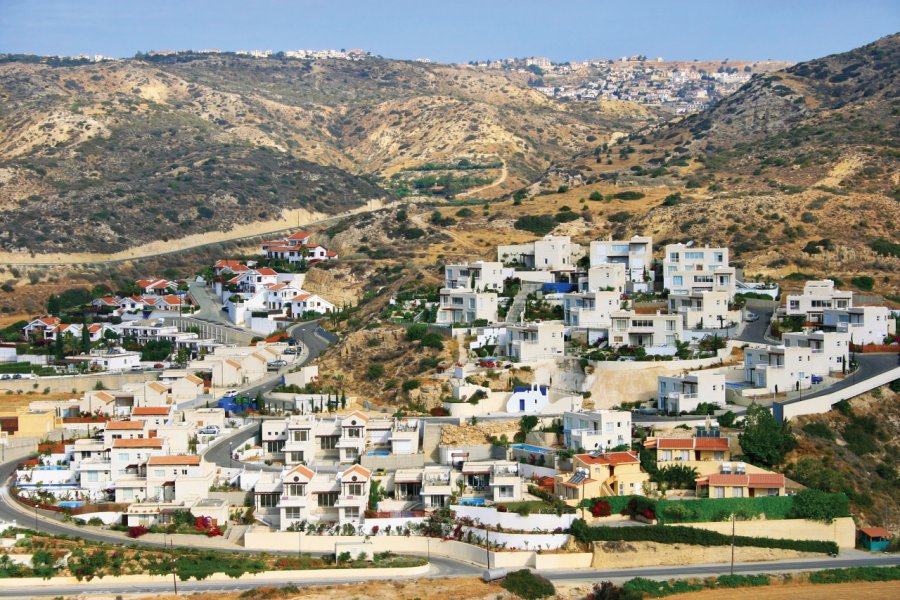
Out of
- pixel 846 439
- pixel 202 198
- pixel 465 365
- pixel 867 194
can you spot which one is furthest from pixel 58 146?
pixel 846 439

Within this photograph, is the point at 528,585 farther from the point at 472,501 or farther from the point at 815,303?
the point at 815,303

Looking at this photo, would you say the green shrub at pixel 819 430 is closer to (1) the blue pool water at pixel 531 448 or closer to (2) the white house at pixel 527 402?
(1) the blue pool water at pixel 531 448

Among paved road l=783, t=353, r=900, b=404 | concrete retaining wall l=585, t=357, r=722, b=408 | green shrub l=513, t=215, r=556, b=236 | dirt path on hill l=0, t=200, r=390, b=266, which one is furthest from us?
dirt path on hill l=0, t=200, r=390, b=266

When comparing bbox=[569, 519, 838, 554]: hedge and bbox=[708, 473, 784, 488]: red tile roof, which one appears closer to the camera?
bbox=[569, 519, 838, 554]: hedge

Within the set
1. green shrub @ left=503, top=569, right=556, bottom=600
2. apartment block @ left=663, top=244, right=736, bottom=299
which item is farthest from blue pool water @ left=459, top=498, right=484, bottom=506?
apartment block @ left=663, top=244, right=736, bottom=299

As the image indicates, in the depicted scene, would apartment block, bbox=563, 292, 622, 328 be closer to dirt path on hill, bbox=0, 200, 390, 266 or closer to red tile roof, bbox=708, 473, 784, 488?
red tile roof, bbox=708, 473, 784, 488

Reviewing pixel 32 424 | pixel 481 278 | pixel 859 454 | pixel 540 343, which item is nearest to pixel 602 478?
pixel 859 454
